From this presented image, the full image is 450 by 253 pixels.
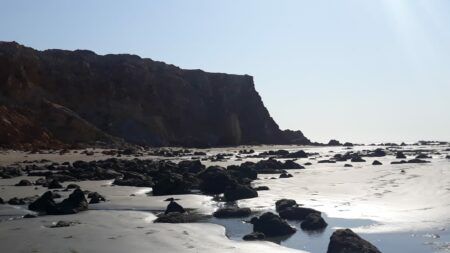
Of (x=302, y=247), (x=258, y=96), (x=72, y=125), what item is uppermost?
(x=258, y=96)

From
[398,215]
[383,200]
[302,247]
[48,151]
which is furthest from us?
[48,151]

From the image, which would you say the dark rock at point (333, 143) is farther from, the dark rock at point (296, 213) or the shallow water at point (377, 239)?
the shallow water at point (377, 239)

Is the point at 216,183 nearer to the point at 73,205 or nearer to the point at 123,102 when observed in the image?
the point at 73,205

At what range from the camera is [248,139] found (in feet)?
265

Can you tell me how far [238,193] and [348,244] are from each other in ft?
26.6

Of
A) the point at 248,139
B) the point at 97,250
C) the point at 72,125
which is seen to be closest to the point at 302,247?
the point at 97,250

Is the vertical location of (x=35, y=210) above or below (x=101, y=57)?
below

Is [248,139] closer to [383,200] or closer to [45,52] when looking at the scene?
[45,52]

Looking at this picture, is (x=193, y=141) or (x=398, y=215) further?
(x=193, y=141)

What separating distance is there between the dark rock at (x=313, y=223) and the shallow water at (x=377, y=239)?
126 mm

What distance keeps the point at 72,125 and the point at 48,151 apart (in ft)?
32.6

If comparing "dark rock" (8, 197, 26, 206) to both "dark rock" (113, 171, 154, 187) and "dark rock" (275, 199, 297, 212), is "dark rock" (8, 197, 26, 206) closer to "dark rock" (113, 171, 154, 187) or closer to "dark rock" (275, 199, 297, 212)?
"dark rock" (113, 171, 154, 187)

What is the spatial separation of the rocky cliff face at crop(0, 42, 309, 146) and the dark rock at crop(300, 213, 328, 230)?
36.0 m

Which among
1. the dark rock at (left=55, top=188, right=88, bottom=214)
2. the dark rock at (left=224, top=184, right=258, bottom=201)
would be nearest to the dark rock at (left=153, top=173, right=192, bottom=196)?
the dark rock at (left=224, top=184, right=258, bottom=201)
